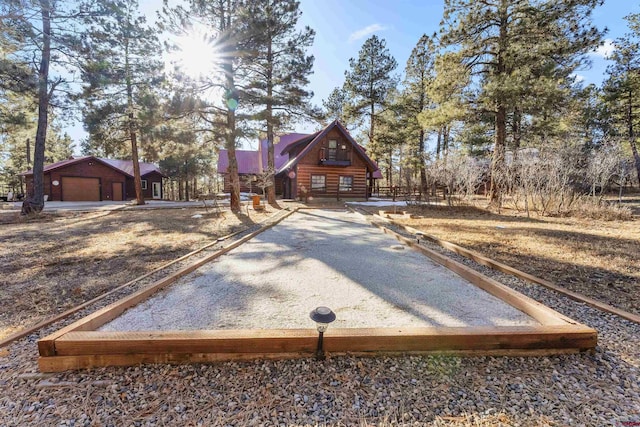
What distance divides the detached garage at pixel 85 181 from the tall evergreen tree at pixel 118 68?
9.13m

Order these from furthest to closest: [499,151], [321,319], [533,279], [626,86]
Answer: [626,86]
[499,151]
[533,279]
[321,319]

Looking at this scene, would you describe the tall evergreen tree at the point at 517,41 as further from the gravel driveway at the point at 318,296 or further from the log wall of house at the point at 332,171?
the log wall of house at the point at 332,171

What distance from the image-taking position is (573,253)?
4473 millimetres

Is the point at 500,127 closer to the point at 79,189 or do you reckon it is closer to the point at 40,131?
the point at 40,131

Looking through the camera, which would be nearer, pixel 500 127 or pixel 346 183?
pixel 500 127

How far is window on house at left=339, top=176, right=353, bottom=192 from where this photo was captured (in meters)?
20.0

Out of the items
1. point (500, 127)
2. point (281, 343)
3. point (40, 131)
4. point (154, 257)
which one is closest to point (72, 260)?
point (154, 257)

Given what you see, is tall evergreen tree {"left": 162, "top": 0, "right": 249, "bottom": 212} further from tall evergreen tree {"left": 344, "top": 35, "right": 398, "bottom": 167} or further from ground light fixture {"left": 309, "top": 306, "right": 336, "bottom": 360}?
tall evergreen tree {"left": 344, "top": 35, "right": 398, "bottom": 167}

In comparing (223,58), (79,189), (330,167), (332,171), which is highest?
(223,58)

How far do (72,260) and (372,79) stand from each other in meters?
25.6

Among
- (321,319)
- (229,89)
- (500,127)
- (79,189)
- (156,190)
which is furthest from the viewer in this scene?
(156,190)

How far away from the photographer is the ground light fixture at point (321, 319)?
1.72 metres

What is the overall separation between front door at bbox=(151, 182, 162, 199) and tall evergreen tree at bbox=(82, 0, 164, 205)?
11.6 metres

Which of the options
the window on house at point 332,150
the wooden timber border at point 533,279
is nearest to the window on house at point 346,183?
the window on house at point 332,150
